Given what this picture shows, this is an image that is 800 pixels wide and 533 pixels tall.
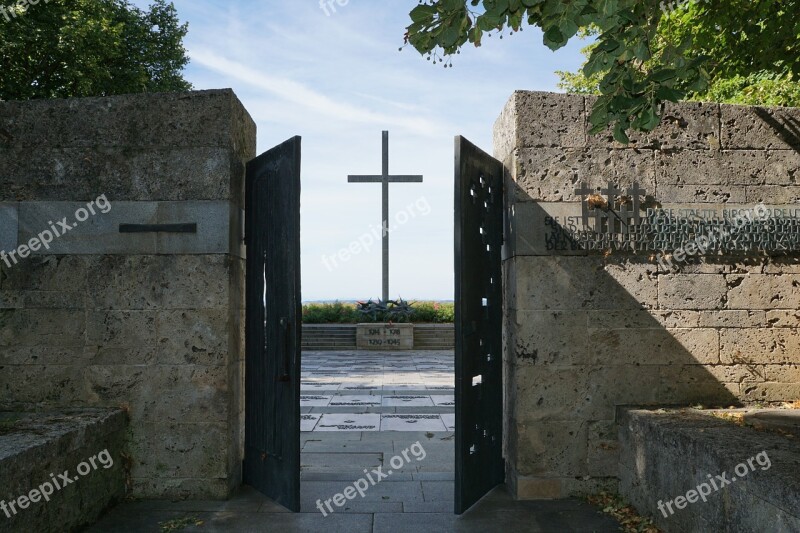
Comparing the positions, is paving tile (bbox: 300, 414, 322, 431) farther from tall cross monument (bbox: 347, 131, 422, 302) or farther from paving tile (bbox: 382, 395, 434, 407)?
tall cross monument (bbox: 347, 131, 422, 302)

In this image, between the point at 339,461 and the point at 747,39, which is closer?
the point at 339,461

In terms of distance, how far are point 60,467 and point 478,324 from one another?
3063 millimetres

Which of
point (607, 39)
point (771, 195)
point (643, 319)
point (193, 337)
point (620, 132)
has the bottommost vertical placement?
point (193, 337)

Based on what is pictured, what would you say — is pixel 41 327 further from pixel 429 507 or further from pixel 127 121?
pixel 429 507

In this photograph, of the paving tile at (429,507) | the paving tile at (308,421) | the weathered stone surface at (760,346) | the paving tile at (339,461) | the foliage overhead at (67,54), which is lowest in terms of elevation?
the paving tile at (429,507)

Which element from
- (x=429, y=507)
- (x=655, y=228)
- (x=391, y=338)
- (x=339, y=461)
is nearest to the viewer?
(x=429, y=507)

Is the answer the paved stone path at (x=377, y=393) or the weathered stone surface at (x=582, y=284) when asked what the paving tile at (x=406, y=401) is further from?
the weathered stone surface at (x=582, y=284)

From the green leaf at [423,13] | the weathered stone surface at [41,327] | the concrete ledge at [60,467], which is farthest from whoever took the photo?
the weathered stone surface at [41,327]

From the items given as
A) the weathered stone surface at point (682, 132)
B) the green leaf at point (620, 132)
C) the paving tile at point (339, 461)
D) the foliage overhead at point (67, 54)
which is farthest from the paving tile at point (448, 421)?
the foliage overhead at point (67, 54)

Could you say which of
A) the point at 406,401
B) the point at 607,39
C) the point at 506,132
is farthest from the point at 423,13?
the point at 406,401

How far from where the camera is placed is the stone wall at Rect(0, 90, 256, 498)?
5.00 m

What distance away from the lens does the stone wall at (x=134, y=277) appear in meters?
5.00

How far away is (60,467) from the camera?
13.3 ft

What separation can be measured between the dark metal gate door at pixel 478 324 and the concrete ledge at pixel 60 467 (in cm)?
257
